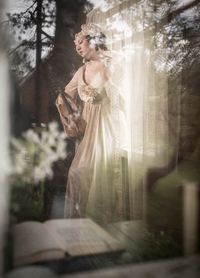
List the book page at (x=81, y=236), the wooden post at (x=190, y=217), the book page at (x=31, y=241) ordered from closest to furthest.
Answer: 1. the book page at (x=31, y=241)
2. the book page at (x=81, y=236)
3. the wooden post at (x=190, y=217)

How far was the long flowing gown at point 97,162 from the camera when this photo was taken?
8.32 feet

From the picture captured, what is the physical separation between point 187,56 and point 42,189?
1624 millimetres

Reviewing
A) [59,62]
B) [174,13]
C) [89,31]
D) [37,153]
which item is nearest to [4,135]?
[37,153]

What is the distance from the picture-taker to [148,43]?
2.74m

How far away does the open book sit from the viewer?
2227 mm

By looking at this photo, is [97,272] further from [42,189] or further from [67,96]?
[67,96]

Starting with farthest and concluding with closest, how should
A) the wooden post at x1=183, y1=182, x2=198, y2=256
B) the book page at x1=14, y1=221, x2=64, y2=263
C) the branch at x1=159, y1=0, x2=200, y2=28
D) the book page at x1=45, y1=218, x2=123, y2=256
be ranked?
the branch at x1=159, y1=0, x2=200, y2=28 < the wooden post at x1=183, y1=182, x2=198, y2=256 < the book page at x1=45, y1=218, x2=123, y2=256 < the book page at x1=14, y1=221, x2=64, y2=263

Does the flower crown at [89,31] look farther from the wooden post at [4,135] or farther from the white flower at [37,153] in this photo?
the white flower at [37,153]

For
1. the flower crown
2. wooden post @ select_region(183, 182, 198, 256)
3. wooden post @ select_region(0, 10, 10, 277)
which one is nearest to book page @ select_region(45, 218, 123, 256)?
wooden post @ select_region(0, 10, 10, 277)

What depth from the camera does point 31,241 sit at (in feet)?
7.48

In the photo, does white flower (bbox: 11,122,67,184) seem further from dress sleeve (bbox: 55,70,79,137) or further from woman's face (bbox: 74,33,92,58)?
woman's face (bbox: 74,33,92,58)

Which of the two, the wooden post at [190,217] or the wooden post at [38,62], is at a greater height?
the wooden post at [38,62]

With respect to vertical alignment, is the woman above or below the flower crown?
below

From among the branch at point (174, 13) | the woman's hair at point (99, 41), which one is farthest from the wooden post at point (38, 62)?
the branch at point (174, 13)
